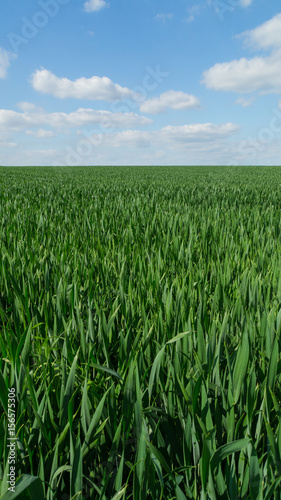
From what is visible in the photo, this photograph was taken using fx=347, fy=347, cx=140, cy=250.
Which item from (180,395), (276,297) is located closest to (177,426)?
(180,395)

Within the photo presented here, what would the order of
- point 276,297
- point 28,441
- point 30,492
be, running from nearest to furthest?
point 30,492, point 28,441, point 276,297

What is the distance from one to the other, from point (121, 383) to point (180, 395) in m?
0.19

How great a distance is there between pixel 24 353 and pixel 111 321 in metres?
0.34

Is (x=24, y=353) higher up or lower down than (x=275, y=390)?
higher up

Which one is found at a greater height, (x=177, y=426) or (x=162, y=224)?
(x=162, y=224)

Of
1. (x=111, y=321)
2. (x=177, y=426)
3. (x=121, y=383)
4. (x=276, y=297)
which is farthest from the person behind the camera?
(x=276, y=297)

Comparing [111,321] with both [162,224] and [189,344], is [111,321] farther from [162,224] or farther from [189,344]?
[162,224]

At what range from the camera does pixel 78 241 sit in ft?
10.6

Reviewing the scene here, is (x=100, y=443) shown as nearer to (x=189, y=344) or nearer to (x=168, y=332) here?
(x=189, y=344)

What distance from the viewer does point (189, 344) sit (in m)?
1.15

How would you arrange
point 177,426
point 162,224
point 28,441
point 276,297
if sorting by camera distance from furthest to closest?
point 162,224
point 276,297
point 177,426
point 28,441

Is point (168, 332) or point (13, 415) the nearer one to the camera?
point (13, 415)

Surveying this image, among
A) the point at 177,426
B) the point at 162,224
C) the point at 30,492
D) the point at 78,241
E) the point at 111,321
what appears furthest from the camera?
the point at 162,224

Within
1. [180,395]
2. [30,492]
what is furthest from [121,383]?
[30,492]
